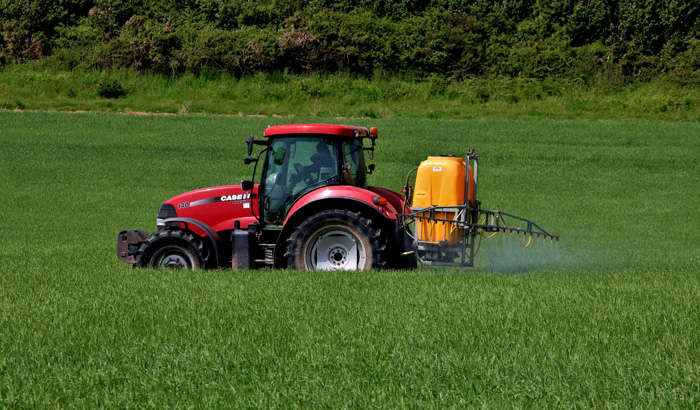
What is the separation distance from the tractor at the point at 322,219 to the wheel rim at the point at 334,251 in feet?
0.04

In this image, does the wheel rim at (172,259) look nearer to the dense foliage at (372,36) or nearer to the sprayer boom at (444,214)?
the sprayer boom at (444,214)

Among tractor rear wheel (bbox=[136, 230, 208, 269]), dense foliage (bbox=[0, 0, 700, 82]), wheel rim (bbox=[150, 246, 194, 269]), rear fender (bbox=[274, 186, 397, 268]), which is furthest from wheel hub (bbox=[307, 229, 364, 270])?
dense foliage (bbox=[0, 0, 700, 82])

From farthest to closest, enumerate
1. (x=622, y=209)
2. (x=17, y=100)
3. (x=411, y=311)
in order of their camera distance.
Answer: (x=17, y=100) < (x=622, y=209) < (x=411, y=311)

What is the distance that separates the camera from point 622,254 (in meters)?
12.6

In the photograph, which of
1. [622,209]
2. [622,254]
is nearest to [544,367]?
[622,254]

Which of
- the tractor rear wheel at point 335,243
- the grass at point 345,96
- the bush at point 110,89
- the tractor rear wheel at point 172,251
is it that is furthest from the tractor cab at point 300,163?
the bush at point 110,89

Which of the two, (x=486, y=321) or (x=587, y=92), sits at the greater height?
(x=587, y=92)

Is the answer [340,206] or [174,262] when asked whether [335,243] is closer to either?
[340,206]

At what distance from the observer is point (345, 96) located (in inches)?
1200

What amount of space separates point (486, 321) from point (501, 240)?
482cm

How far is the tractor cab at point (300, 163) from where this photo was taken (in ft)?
30.2

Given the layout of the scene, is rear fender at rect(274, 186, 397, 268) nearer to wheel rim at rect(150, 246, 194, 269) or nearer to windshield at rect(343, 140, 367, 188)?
windshield at rect(343, 140, 367, 188)

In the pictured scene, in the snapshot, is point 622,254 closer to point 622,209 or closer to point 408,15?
point 622,209

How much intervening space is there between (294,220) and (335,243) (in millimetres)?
549
